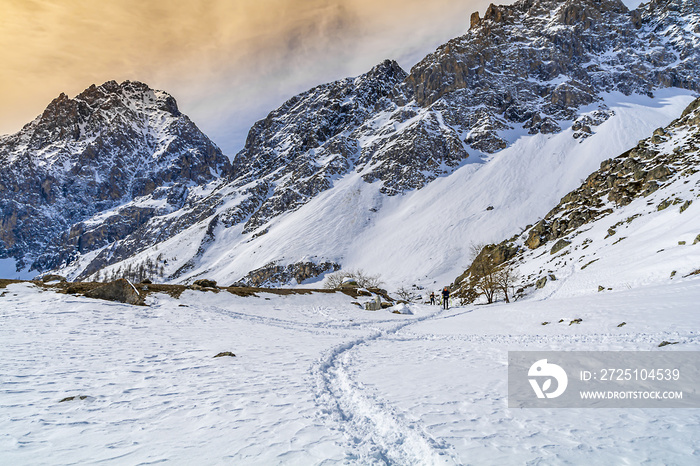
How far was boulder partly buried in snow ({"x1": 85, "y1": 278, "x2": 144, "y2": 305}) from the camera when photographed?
2800 centimetres

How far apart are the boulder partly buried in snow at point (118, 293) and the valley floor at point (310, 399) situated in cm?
792

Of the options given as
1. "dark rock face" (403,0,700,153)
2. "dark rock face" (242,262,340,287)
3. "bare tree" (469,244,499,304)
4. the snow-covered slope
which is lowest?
"bare tree" (469,244,499,304)

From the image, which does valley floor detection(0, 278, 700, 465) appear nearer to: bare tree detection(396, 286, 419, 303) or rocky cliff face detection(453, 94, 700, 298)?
rocky cliff face detection(453, 94, 700, 298)

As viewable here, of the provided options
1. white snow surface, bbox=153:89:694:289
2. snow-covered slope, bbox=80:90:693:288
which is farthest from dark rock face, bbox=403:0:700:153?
snow-covered slope, bbox=80:90:693:288

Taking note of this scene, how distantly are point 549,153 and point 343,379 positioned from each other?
493 ft

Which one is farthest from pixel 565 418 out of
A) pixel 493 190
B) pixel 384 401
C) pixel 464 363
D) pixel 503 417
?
pixel 493 190

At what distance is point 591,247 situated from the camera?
44.1 metres

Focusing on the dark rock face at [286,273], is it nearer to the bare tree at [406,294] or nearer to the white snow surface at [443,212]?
the white snow surface at [443,212]

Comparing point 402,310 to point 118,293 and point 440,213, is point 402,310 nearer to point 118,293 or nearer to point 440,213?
point 118,293

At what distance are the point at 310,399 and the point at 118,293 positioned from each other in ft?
87.9

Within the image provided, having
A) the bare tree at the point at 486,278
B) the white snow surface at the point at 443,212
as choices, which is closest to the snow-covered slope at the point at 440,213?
the white snow surface at the point at 443,212

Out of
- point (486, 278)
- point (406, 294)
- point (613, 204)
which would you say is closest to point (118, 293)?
point (486, 278)

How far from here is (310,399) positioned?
28.8 feet

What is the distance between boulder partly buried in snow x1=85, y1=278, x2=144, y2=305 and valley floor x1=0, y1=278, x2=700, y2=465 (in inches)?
312
